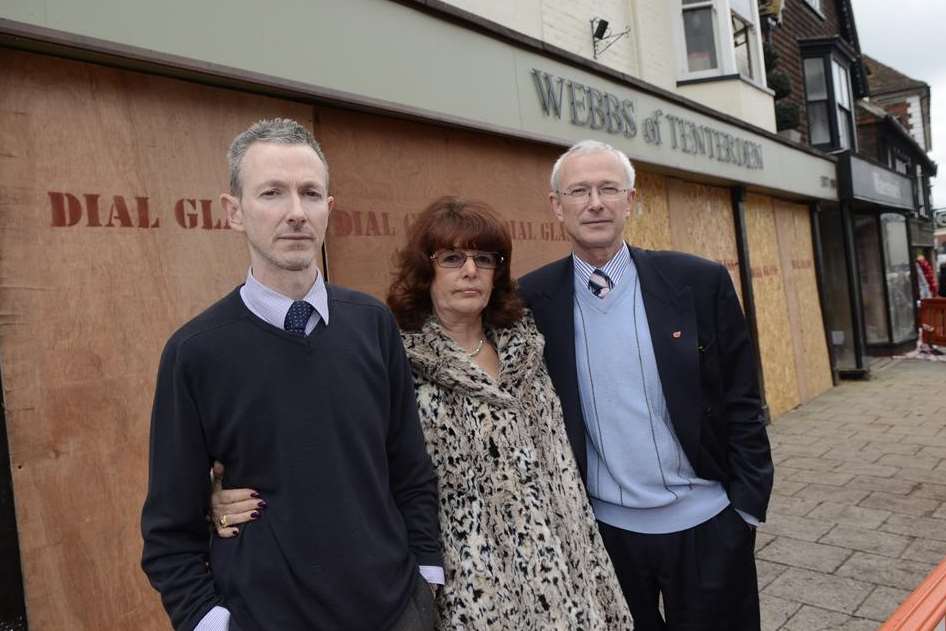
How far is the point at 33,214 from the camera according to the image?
7.48 feet

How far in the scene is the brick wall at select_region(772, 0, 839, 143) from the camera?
11.6 meters

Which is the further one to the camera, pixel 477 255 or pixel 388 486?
pixel 477 255

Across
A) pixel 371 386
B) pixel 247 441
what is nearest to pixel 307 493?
pixel 247 441

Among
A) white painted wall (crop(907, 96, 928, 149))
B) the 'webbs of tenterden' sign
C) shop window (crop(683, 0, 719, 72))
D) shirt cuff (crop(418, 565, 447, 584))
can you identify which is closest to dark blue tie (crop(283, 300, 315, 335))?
shirt cuff (crop(418, 565, 447, 584))

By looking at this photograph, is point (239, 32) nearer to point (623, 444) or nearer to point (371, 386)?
point (371, 386)

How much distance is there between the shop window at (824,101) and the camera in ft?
40.4

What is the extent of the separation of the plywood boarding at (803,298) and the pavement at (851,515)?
42.0 inches

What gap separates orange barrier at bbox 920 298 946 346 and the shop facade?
11.8 m

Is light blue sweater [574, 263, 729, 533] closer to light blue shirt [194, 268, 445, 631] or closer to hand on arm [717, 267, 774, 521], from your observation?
hand on arm [717, 267, 774, 521]

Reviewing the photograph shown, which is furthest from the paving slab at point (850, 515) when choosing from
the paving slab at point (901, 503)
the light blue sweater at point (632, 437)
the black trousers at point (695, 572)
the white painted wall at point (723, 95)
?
the white painted wall at point (723, 95)

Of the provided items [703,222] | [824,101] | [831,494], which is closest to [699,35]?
[703,222]

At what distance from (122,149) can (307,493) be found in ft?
5.93

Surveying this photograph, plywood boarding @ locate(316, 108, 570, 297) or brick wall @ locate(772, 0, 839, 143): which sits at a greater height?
brick wall @ locate(772, 0, 839, 143)

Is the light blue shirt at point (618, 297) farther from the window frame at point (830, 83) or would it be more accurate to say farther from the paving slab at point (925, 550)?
the window frame at point (830, 83)
